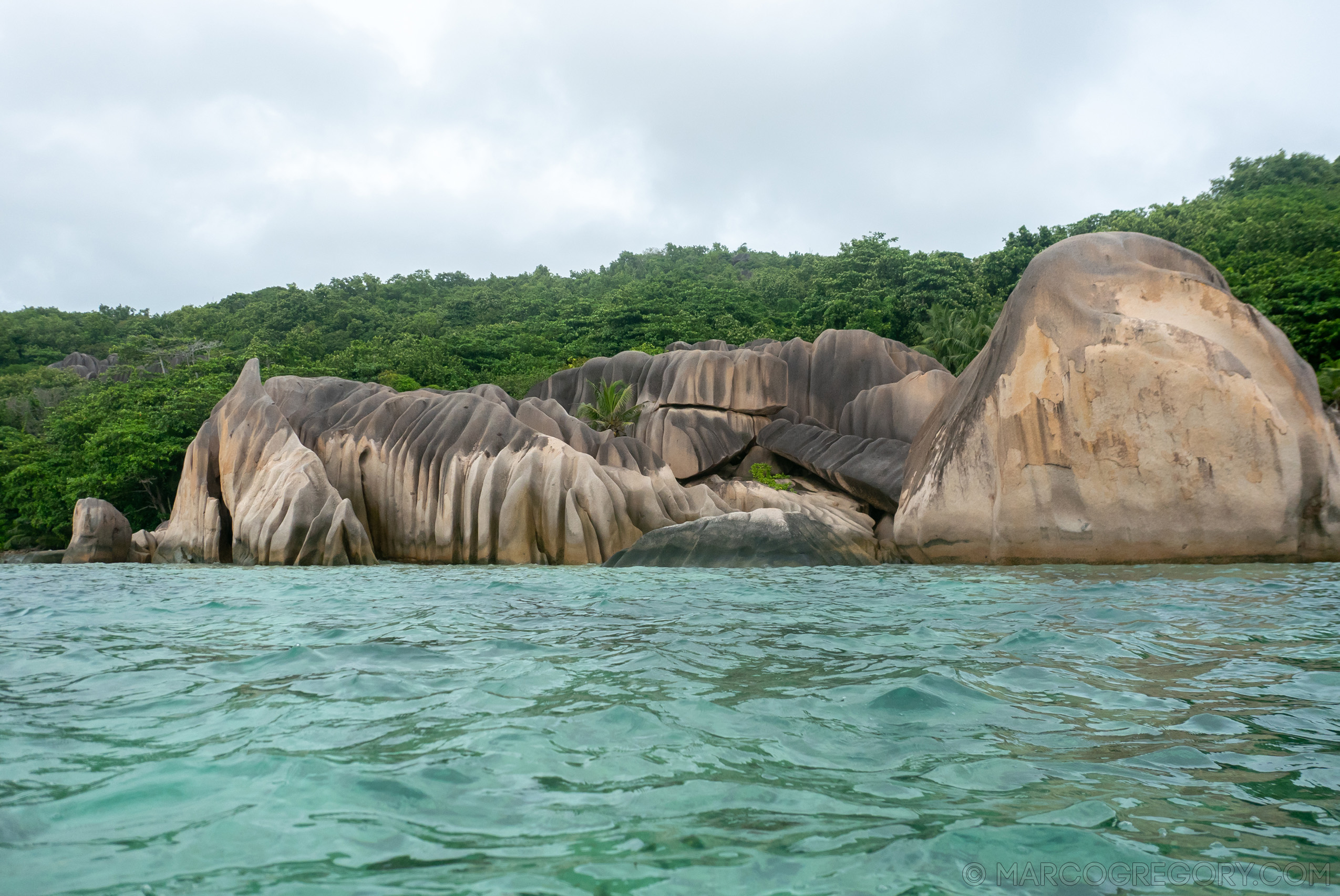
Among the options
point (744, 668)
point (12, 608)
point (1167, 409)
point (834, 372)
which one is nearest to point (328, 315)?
point (834, 372)

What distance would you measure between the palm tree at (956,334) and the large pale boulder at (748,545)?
47.0 feet

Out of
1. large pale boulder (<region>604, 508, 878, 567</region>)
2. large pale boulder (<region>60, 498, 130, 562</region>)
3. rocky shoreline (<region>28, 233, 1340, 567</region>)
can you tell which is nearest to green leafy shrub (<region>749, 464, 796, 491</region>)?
rocky shoreline (<region>28, 233, 1340, 567</region>)

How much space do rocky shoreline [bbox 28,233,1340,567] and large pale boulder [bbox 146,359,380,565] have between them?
48mm

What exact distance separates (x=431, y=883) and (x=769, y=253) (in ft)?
188

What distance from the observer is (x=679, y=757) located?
2.61 meters

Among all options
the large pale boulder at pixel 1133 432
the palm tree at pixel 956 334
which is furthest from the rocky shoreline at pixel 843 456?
the palm tree at pixel 956 334

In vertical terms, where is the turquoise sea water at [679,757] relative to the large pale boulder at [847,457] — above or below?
below

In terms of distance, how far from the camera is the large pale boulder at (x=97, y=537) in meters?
18.2

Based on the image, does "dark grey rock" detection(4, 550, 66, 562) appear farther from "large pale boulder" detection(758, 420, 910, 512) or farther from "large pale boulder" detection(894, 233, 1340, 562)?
"large pale boulder" detection(894, 233, 1340, 562)

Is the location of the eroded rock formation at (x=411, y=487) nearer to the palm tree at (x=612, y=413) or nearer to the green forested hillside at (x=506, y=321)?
the palm tree at (x=612, y=413)

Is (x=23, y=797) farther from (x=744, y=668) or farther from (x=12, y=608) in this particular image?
(x=12, y=608)

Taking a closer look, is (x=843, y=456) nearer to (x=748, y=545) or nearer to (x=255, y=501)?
(x=748, y=545)

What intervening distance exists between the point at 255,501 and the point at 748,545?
9470 mm

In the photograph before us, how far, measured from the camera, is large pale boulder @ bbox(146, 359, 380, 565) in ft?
48.8
